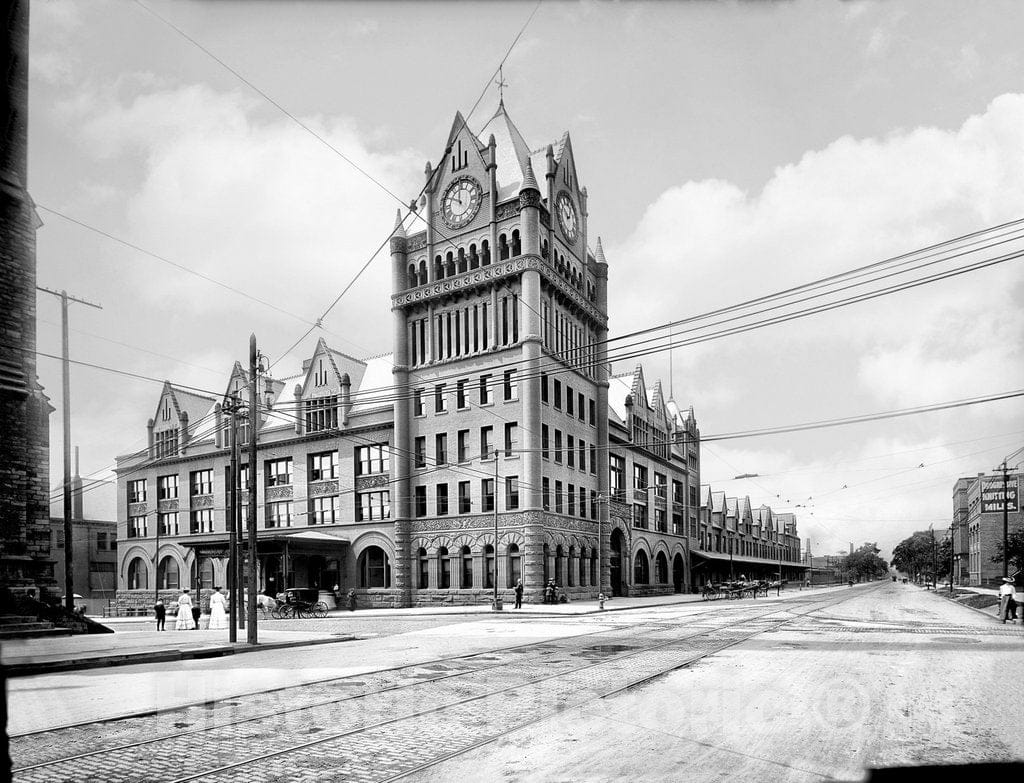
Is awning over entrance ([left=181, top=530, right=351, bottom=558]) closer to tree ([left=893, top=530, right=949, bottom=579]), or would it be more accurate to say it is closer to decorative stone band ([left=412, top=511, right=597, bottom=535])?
decorative stone band ([left=412, top=511, right=597, bottom=535])

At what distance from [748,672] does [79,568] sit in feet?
228

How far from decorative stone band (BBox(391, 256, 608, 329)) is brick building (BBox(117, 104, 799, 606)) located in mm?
127

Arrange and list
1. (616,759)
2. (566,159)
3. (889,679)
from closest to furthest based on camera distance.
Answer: (616,759) < (889,679) < (566,159)

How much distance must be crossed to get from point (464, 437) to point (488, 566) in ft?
26.5

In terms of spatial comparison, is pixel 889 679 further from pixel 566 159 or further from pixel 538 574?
pixel 566 159

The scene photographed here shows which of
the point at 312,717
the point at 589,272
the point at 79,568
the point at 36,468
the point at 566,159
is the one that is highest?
the point at 566,159

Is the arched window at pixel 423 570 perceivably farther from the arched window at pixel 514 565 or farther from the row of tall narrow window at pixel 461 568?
the arched window at pixel 514 565

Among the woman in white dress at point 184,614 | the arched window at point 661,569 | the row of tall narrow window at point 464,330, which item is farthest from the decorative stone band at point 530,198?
the arched window at point 661,569

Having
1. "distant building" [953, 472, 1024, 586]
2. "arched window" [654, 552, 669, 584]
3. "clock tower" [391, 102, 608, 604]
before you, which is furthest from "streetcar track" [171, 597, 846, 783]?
"arched window" [654, 552, 669, 584]

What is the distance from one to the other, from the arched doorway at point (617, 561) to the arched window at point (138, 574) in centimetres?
3725

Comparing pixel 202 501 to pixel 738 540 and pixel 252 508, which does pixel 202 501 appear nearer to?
pixel 252 508

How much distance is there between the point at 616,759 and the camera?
8.20 m

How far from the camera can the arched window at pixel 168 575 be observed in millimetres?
61184

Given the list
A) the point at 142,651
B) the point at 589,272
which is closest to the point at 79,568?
the point at 589,272
